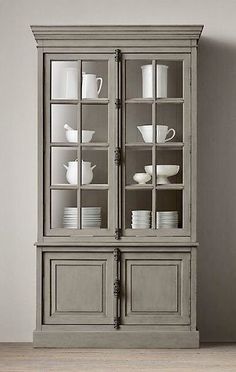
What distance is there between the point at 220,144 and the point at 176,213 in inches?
26.8

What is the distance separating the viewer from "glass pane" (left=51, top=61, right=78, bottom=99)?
507 centimetres

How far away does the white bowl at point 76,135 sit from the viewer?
16.7 ft

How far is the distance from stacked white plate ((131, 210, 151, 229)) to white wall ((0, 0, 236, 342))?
1.70 ft

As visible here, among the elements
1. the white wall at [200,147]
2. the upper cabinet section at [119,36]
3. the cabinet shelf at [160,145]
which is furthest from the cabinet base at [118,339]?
the upper cabinet section at [119,36]

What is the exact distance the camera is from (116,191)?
199 inches

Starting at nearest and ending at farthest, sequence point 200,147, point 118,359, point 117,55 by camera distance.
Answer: point 118,359 → point 117,55 → point 200,147

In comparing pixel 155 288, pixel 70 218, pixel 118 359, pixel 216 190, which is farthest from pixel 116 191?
pixel 118 359

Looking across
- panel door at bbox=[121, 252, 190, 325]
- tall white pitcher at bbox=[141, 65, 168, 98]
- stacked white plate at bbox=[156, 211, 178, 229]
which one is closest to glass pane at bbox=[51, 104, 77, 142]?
tall white pitcher at bbox=[141, 65, 168, 98]

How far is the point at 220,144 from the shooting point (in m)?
5.42

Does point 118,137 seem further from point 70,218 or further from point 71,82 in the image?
point 70,218

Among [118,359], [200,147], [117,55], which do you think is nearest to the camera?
[118,359]

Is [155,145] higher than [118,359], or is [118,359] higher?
[155,145]

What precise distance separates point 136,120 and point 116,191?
0.49 metres

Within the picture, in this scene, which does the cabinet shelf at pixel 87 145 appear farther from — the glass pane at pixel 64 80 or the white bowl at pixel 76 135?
the glass pane at pixel 64 80
